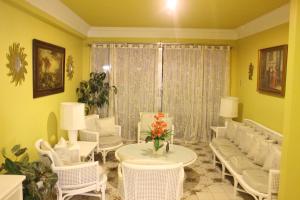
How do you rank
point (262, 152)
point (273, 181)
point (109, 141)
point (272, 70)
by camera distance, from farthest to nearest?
point (109, 141) → point (272, 70) → point (262, 152) → point (273, 181)

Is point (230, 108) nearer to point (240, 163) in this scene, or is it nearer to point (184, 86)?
point (184, 86)

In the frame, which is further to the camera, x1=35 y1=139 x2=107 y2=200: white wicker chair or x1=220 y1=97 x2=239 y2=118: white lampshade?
x1=220 y1=97 x2=239 y2=118: white lampshade

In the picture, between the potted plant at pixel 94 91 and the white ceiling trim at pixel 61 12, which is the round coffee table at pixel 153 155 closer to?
the potted plant at pixel 94 91

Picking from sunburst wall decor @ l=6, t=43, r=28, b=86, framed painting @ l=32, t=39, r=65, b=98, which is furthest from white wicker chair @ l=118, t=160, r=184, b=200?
framed painting @ l=32, t=39, r=65, b=98

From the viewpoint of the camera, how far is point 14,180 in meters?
2.32

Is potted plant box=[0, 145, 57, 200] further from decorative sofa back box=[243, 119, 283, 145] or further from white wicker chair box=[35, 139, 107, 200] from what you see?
decorative sofa back box=[243, 119, 283, 145]

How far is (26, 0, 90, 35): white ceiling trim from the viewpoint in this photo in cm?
380

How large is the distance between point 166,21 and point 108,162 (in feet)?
9.95

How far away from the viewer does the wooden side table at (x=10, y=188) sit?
2.12m

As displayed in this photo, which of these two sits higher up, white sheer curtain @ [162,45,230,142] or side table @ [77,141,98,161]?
white sheer curtain @ [162,45,230,142]

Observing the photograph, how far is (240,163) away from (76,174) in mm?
2324

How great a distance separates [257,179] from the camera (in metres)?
3.48

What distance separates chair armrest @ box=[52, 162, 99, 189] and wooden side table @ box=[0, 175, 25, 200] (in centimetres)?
98

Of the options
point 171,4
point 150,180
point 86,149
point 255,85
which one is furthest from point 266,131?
point 86,149
